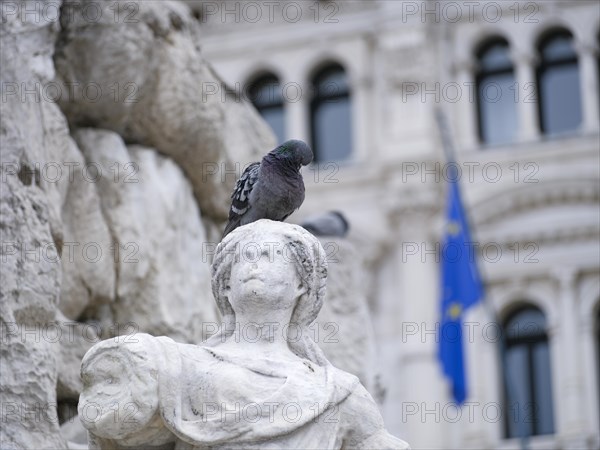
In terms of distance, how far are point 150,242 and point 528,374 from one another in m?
29.2

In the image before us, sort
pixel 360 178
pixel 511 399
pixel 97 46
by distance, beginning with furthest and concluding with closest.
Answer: pixel 360 178 < pixel 511 399 < pixel 97 46

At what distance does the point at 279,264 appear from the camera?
31.2 ft

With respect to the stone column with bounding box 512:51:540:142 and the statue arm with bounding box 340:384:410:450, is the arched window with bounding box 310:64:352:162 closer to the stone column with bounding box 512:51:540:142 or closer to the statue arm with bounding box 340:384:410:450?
the stone column with bounding box 512:51:540:142

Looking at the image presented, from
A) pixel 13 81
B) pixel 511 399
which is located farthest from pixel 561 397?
pixel 13 81

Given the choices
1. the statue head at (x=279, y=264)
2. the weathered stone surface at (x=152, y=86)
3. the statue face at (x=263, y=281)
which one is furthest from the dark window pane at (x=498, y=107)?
the statue face at (x=263, y=281)

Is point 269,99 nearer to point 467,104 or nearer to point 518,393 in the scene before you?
point 467,104

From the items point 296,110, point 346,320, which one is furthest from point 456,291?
point 346,320

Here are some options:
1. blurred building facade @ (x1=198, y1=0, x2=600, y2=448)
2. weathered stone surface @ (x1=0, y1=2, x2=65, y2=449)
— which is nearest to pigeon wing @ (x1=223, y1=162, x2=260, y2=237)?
weathered stone surface @ (x1=0, y1=2, x2=65, y2=449)

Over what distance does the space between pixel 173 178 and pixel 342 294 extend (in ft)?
4.67

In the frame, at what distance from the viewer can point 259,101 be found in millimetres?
45531

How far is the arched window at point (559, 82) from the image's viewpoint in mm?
44250

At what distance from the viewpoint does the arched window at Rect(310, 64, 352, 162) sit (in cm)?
4550

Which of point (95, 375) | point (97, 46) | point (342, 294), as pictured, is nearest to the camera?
point (95, 375)

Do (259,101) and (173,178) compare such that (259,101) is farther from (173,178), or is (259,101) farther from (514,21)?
(173,178)
